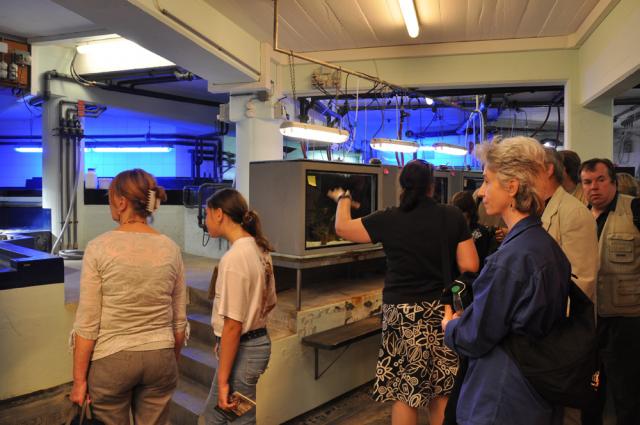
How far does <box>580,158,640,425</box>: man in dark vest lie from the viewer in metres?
2.45

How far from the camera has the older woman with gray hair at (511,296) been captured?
120 cm

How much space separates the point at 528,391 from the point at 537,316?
21 cm

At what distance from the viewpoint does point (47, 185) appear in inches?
251

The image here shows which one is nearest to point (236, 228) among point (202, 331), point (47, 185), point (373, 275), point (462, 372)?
point (462, 372)

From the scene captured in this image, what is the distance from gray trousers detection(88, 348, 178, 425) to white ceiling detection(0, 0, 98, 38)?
4.36 metres

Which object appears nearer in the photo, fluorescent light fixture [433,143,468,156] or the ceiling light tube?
fluorescent light fixture [433,143,468,156]

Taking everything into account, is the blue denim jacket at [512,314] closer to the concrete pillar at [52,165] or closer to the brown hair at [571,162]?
the brown hair at [571,162]

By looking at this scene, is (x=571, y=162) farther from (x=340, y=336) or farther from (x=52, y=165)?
(x=52, y=165)

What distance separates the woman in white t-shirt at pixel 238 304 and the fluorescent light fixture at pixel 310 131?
176 centimetres

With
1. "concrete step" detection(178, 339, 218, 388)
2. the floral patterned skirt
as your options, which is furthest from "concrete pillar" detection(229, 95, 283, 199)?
the floral patterned skirt

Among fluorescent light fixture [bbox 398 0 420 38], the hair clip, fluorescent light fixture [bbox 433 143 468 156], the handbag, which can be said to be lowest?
the handbag

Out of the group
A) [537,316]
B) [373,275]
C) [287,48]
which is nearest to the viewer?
[537,316]

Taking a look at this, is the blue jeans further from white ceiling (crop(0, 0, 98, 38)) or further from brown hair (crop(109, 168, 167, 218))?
white ceiling (crop(0, 0, 98, 38))

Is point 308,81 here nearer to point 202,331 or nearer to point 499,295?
point 202,331
